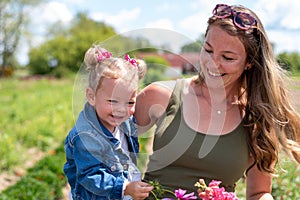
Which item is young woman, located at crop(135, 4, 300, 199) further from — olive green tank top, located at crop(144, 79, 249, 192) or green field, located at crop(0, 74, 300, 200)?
green field, located at crop(0, 74, 300, 200)

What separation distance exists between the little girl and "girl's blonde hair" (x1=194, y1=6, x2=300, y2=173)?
517 mm

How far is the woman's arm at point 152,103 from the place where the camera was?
2.02 metres

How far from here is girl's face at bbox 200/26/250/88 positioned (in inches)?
77.6

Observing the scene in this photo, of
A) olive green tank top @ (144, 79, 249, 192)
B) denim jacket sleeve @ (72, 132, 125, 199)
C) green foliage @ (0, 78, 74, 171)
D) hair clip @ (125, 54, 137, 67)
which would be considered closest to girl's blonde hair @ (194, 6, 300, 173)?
olive green tank top @ (144, 79, 249, 192)

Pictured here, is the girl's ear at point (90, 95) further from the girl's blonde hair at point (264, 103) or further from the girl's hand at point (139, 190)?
the girl's blonde hair at point (264, 103)

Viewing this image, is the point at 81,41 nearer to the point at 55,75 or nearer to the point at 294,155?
the point at 55,75

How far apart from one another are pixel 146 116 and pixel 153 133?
127 millimetres

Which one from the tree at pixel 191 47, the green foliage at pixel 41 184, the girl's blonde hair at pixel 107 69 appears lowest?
the green foliage at pixel 41 184

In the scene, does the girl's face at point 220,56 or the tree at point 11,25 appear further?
the tree at point 11,25

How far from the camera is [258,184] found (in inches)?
86.8

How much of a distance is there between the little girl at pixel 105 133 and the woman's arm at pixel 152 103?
25 centimetres

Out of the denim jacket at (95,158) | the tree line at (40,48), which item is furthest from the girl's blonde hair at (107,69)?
the tree line at (40,48)

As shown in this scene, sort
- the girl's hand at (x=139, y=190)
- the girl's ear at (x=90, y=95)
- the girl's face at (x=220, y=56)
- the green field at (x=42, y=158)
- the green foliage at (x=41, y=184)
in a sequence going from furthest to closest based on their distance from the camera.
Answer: the green foliage at (x=41, y=184) → the green field at (x=42, y=158) → the girl's face at (x=220, y=56) → the girl's ear at (x=90, y=95) → the girl's hand at (x=139, y=190)

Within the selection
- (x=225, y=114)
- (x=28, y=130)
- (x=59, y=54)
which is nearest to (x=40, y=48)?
(x=59, y=54)
